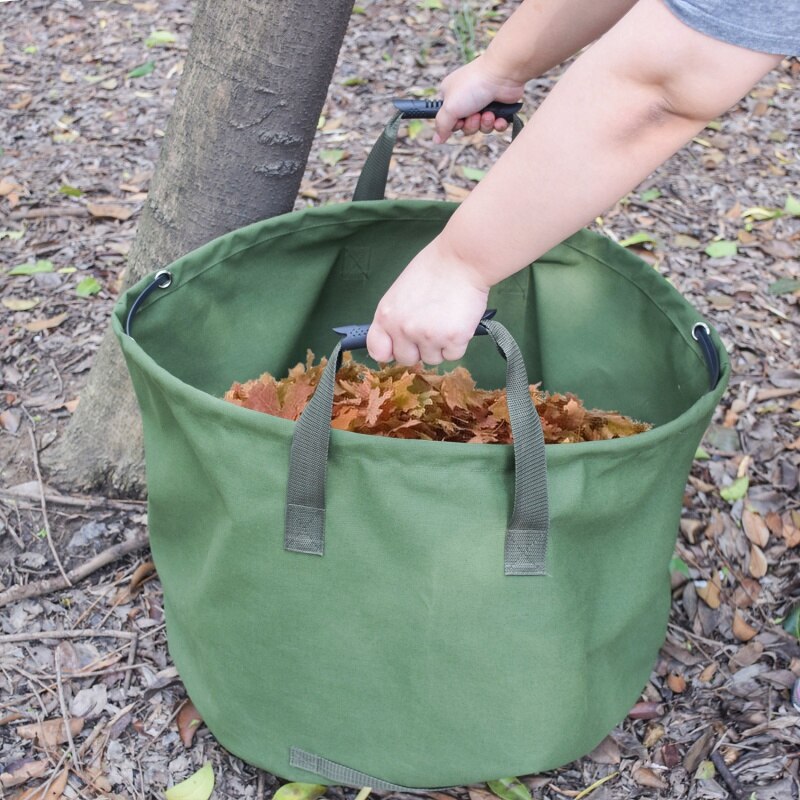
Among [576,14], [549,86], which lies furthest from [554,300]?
[549,86]

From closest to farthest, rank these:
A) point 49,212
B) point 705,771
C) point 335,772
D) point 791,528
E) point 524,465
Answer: point 524,465 < point 335,772 < point 705,771 < point 791,528 < point 49,212

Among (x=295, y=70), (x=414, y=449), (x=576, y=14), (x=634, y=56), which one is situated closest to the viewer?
(x=634, y=56)

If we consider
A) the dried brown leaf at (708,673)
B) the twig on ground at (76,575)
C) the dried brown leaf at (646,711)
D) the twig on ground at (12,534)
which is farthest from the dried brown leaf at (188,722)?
the dried brown leaf at (708,673)

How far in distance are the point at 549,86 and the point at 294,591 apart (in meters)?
2.20

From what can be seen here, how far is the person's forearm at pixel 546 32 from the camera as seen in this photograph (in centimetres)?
115

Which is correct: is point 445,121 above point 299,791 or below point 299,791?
above

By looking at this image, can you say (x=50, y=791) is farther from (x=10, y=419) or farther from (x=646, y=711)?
(x=646, y=711)

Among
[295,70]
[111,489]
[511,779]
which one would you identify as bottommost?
[511,779]

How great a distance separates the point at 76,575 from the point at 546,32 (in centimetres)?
A: 110

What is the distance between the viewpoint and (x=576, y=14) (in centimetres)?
115

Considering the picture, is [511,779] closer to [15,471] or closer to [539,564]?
[539,564]

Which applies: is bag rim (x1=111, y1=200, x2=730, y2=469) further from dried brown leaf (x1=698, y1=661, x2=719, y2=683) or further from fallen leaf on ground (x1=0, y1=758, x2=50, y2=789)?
fallen leaf on ground (x1=0, y1=758, x2=50, y2=789)

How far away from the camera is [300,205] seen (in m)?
2.27

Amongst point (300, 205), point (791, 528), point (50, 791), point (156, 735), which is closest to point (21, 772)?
point (50, 791)
